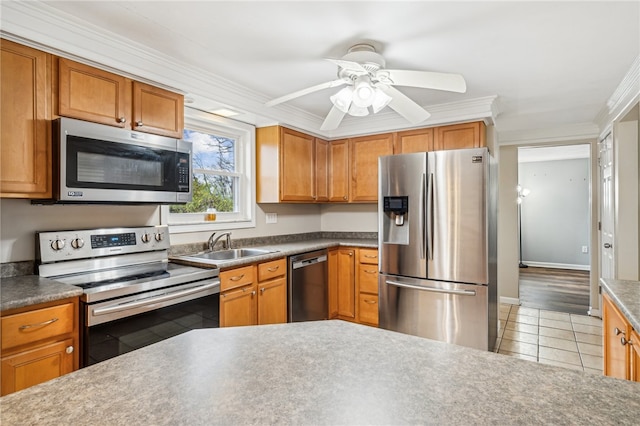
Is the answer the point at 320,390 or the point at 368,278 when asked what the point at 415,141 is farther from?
the point at 320,390

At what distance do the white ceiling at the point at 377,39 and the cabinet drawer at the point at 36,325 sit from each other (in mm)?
1347

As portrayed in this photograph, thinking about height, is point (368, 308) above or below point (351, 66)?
below

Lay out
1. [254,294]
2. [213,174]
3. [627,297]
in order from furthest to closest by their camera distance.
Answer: [213,174] < [254,294] < [627,297]

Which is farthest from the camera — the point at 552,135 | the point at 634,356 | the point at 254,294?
the point at 552,135

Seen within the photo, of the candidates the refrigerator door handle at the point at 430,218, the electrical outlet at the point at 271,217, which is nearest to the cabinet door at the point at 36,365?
the electrical outlet at the point at 271,217

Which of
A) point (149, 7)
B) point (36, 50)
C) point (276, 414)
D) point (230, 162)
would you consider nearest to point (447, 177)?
point (230, 162)

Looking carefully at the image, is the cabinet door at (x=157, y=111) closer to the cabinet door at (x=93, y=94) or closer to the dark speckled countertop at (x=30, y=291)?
the cabinet door at (x=93, y=94)

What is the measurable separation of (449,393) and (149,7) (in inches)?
83.3

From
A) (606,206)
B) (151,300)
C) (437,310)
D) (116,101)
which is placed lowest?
(437,310)

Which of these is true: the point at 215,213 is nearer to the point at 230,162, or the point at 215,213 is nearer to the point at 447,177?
the point at 230,162

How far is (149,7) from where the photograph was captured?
1811 mm

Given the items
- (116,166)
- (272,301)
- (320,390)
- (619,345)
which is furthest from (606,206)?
(116,166)

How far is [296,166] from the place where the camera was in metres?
3.69

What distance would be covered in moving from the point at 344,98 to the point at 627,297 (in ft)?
5.79
